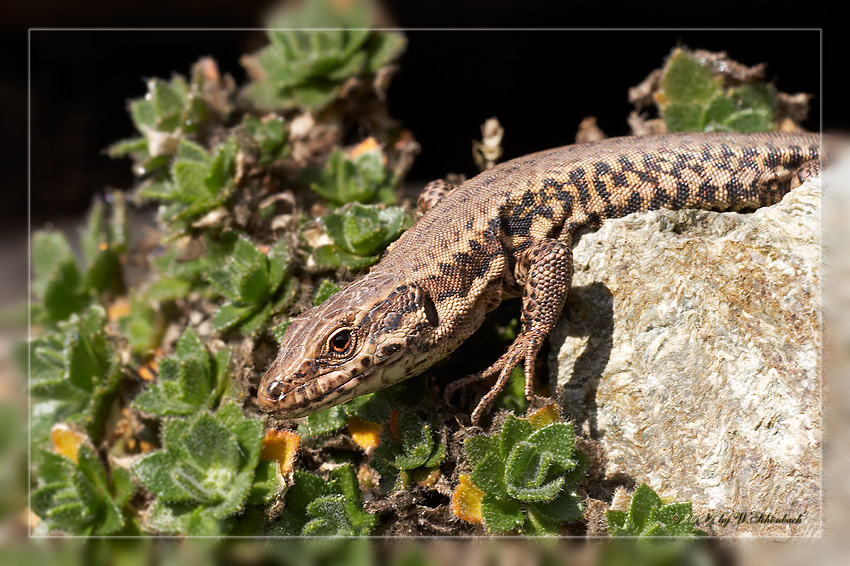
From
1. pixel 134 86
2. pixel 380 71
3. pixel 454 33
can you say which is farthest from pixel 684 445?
pixel 134 86

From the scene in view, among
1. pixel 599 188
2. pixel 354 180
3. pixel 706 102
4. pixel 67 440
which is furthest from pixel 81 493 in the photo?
pixel 706 102

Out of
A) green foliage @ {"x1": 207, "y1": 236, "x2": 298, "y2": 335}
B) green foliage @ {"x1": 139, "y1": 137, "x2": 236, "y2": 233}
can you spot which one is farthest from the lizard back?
green foliage @ {"x1": 139, "y1": 137, "x2": 236, "y2": 233}

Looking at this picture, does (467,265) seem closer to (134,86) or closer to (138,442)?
(138,442)

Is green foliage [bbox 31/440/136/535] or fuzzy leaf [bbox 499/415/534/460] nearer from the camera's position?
fuzzy leaf [bbox 499/415/534/460]

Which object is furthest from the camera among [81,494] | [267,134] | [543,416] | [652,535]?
[267,134]

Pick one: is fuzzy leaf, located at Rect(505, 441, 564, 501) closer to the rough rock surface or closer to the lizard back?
the rough rock surface

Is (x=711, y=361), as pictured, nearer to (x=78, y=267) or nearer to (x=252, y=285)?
(x=252, y=285)
